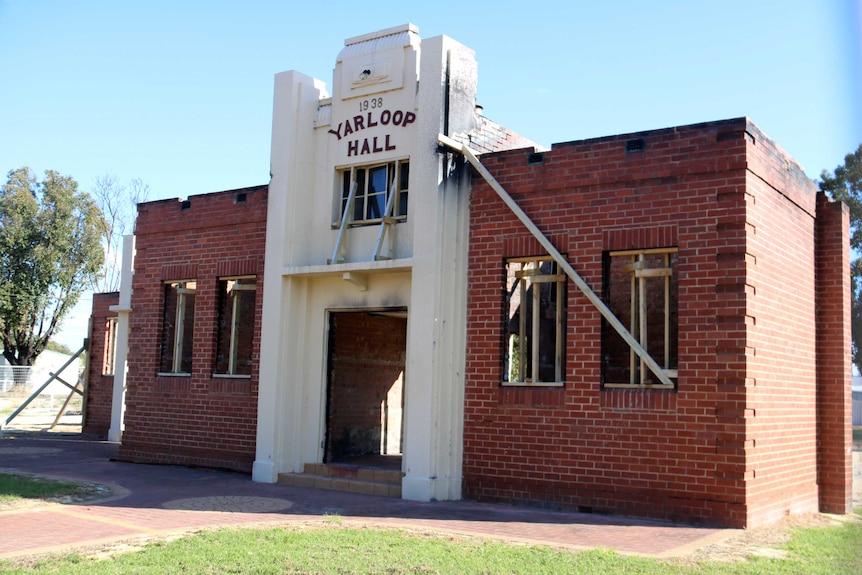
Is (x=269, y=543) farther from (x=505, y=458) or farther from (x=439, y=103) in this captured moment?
(x=439, y=103)

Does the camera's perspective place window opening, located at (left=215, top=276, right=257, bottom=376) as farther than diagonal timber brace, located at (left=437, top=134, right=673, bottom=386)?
Yes

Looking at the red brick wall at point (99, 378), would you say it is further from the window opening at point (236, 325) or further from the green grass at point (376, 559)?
the green grass at point (376, 559)

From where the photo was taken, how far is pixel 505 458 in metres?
12.0

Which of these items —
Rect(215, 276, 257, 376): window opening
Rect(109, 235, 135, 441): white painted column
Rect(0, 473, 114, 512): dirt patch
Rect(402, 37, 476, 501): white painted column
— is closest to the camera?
Rect(0, 473, 114, 512): dirt patch

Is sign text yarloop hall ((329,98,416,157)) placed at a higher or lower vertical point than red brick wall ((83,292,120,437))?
higher

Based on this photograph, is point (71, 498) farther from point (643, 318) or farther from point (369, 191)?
point (643, 318)

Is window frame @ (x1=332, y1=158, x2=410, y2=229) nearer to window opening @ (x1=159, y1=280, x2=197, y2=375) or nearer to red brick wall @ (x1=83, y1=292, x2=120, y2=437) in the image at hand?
window opening @ (x1=159, y1=280, x2=197, y2=375)

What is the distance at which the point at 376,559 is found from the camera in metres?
7.82

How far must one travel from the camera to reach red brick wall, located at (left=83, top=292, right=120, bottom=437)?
23.2 meters

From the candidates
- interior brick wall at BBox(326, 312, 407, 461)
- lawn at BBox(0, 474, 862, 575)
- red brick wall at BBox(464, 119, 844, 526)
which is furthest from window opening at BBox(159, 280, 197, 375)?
lawn at BBox(0, 474, 862, 575)

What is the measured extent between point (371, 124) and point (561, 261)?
13.6 ft

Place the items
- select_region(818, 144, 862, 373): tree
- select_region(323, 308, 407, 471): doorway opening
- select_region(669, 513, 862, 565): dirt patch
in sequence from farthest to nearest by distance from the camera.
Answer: select_region(818, 144, 862, 373): tree → select_region(323, 308, 407, 471): doorway opening → select_region(669, 513, 862, 565): dirt patch

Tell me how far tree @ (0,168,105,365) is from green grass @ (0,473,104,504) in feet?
103

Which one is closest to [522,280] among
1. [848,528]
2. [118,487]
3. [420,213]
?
[420,213]
